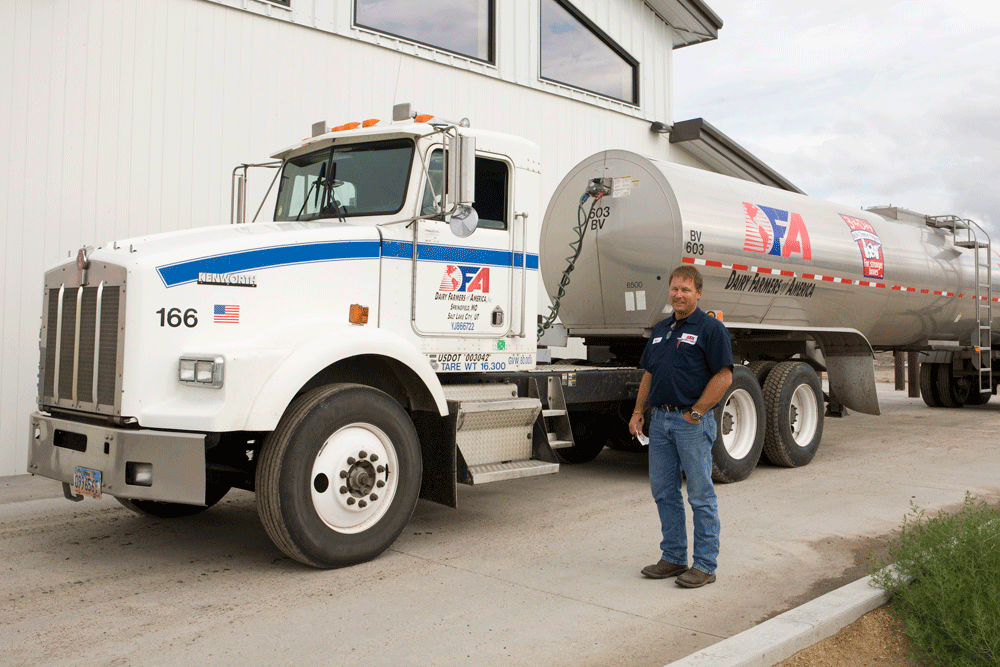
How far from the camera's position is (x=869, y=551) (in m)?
5.75

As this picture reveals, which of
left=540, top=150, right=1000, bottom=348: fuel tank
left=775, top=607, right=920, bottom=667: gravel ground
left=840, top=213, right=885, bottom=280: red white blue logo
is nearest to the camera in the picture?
left=775, top=607, right=920, bottom=667: gravel ground

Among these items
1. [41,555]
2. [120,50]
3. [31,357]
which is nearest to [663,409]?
[41,555]

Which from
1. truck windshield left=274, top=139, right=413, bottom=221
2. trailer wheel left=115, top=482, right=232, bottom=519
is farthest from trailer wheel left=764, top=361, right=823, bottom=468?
trailer wheel left=115, top=482, right=232, bottom=519

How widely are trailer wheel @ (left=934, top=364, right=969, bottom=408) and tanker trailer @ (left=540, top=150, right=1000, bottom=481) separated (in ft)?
20.7

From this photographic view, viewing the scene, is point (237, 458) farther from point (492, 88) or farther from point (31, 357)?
point (492, 88)

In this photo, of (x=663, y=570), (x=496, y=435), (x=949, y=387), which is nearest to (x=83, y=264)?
(x=496, y=435)

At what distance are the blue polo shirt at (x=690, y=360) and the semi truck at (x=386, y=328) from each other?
5.31 feet

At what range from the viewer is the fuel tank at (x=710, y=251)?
27.0ft

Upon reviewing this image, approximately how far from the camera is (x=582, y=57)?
47.2 ft

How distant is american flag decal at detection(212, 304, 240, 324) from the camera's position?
520cm

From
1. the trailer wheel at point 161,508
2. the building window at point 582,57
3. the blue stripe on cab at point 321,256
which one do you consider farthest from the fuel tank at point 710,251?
the building window at point 582,57

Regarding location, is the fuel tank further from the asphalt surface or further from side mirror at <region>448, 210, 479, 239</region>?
side mirror at <region>448, 210, 479, 239</region>

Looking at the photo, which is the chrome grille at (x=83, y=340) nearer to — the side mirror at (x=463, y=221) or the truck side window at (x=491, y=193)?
the side mirror at (x=463, y=221)

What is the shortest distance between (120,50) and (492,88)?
539 cm
